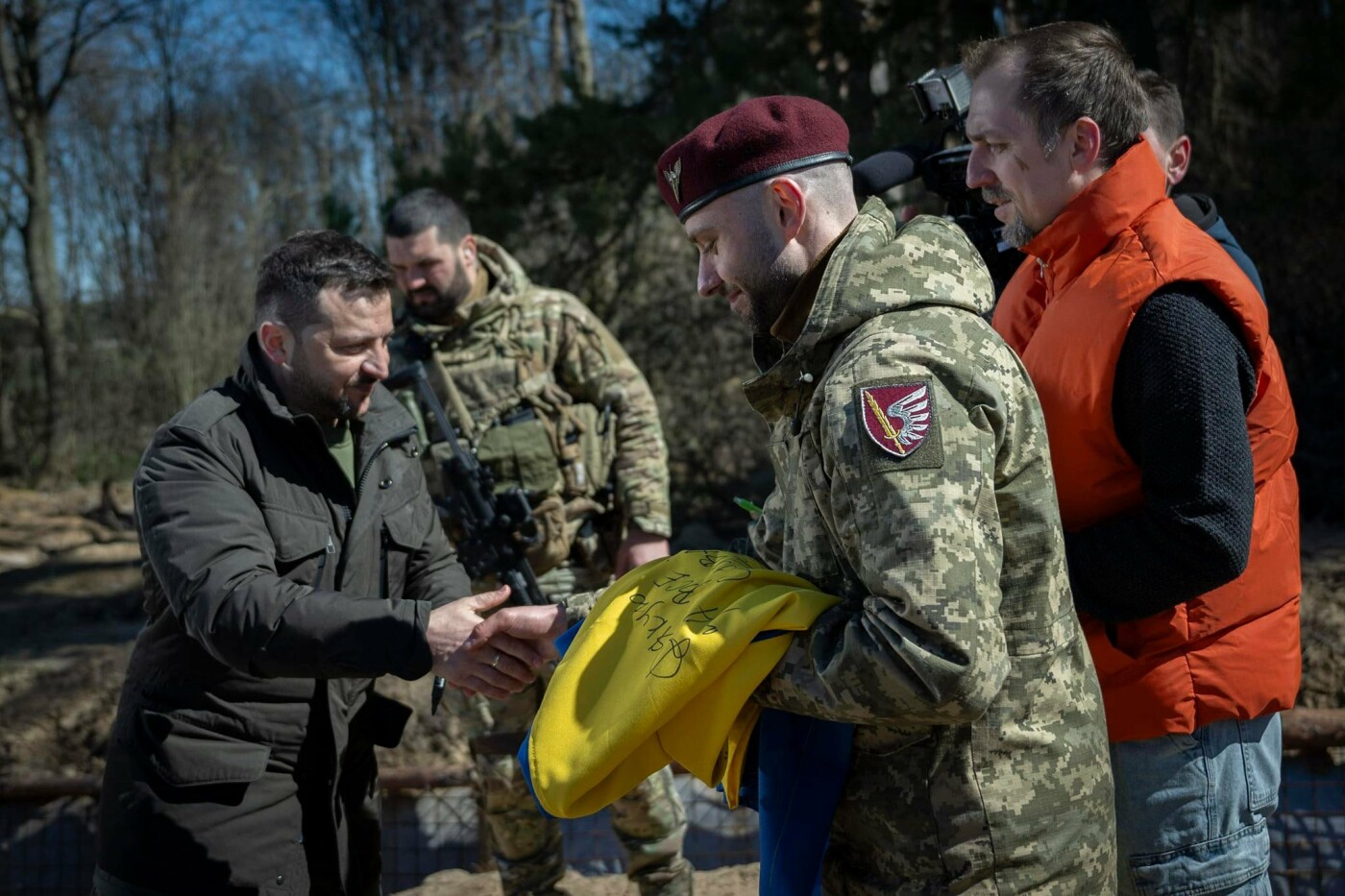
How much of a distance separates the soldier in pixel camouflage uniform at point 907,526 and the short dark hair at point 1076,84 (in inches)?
16.5

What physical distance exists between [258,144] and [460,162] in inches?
510

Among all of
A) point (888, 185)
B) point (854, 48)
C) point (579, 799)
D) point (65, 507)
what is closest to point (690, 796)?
point (888, 185)

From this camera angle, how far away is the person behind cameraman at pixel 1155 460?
1.86 meters

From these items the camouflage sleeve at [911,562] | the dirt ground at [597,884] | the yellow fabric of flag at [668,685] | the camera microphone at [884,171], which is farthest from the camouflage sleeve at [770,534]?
the dirt ground at [597,884]

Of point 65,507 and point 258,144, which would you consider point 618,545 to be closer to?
point 65,507

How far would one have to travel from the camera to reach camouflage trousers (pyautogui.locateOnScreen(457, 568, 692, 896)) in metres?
3.66

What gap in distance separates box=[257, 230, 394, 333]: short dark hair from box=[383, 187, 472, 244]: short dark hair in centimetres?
131

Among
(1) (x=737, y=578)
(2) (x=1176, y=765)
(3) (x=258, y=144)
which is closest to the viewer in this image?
(1) (x=737, y=578)

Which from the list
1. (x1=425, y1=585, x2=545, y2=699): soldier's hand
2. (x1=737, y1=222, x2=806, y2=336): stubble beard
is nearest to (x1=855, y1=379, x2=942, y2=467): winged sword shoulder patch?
(x1=737, y1=222, x2=806, y2=336): stubble beard

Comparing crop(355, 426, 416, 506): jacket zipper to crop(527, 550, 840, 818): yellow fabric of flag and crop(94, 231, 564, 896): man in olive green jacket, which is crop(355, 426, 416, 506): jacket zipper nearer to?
crop(94, 231, 564, 896): man in olive green jacket

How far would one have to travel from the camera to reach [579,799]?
164 cm

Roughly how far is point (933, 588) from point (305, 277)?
5.72ft

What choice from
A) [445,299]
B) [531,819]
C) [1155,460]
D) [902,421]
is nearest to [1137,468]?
[1155,460]

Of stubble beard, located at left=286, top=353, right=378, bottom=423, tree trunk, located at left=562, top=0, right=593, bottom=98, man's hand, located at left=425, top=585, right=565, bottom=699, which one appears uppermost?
tree trunk, located at left=562, top=0, right=593, bottom=98
